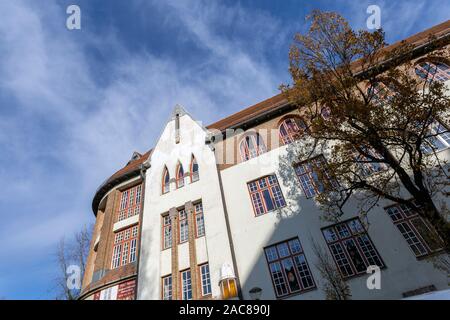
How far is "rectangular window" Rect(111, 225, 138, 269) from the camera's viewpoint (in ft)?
61.8

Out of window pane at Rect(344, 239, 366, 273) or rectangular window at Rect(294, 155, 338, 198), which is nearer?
window pane at Rect(344, 239, 366, 273)

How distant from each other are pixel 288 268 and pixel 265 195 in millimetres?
4650

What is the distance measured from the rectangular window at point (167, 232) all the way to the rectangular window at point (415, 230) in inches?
512

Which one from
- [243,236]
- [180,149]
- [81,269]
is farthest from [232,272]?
[81,269]

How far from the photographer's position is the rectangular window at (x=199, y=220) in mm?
17053

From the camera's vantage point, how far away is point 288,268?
13797 millimetres

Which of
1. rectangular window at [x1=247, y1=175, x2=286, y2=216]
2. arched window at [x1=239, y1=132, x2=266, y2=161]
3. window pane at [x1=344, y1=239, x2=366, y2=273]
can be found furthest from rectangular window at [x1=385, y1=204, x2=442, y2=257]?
arched window at [x1=239, y1=132, x2=266, y2=161]

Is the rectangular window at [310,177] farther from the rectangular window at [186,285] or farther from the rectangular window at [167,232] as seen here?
the rectangular window at [167,232]

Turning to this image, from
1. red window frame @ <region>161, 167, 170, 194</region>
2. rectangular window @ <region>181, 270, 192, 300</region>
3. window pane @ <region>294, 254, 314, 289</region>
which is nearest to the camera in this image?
window pane @ <region>294, 254, 314, 289</region>

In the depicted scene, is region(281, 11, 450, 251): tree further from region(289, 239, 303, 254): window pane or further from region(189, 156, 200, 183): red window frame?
region(189, 156, 200, 183): red window frame

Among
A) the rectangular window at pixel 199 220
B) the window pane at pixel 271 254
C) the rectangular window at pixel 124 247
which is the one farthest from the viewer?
the rectangular window at pixel 124 247

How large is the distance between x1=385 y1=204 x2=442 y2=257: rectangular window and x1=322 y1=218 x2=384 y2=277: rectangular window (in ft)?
5.14

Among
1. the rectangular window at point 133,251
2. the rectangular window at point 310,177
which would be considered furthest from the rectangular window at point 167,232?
the rectangular window at point 310,177

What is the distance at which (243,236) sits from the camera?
51.4 ft
